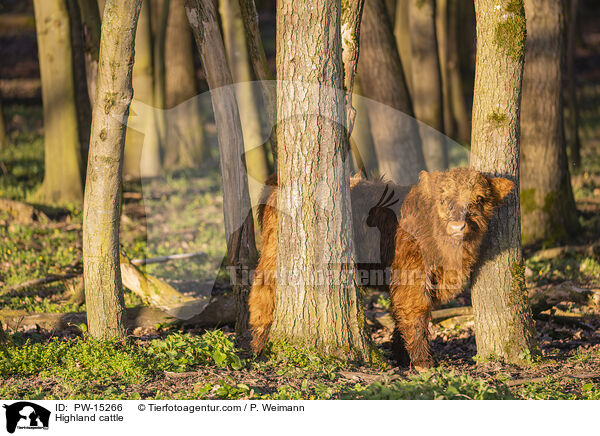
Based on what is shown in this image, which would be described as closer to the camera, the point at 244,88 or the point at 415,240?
the point at 415,240

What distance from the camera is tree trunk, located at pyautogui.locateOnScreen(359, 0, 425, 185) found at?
40.3ft

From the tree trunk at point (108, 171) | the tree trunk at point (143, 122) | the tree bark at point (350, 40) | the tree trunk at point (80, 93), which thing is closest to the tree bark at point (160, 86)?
the tree trunk at point (143, 122)

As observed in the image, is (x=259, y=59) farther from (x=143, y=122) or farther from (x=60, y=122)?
(x=143, y=122)

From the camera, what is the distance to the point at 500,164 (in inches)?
263

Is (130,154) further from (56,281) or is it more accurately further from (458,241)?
(458,241)

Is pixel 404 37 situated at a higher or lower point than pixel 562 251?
higher

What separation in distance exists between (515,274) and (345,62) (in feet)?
9.84

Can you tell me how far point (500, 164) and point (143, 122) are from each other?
10.6m

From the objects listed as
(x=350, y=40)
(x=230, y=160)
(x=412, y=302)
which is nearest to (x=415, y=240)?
(x=412, y=302)

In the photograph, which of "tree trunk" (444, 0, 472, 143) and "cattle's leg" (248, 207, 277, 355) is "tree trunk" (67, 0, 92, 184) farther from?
"tree trunk" (444, 0, 472, 143)

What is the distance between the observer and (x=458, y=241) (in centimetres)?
644

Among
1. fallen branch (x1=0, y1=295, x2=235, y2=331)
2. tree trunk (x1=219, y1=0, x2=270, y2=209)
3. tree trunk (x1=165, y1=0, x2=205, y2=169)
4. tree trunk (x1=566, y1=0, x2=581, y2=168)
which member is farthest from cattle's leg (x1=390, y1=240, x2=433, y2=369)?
tree trunk (x1=165, y1=0, x2=205, y2=169)

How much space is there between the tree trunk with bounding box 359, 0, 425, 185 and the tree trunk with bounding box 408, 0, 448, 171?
2.63m

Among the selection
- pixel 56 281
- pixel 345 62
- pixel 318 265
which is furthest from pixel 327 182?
pixel 56 281
